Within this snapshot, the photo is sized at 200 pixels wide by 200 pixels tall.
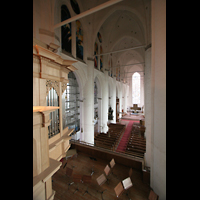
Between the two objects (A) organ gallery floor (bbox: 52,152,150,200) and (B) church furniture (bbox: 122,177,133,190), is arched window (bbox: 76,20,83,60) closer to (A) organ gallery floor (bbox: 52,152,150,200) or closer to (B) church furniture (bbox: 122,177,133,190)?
(A) organ gallery floor (bbox: 52,152,150,200)

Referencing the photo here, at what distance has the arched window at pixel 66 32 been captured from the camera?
6.68 m

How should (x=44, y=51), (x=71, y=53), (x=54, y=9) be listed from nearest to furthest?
(x=44, y=51) < (x=54, y=9) < (x=71, y=53)

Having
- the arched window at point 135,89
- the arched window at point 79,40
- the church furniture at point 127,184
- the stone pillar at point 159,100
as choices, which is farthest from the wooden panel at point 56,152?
the arched window at point 135,89

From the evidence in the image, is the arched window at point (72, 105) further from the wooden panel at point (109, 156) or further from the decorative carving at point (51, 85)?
the decorative carving at point (51, 85)

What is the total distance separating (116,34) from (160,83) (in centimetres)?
1236

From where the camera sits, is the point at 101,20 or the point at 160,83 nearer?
the point at 160,83

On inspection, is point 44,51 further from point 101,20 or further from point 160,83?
point 101,20

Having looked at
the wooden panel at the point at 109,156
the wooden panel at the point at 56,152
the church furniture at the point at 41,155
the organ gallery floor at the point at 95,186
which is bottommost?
the organ gallery floor at the point at 95,186

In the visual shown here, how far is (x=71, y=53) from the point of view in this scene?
764 centimetres

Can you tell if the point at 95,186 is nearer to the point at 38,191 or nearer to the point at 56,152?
the point at 56,152

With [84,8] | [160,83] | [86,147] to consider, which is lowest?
[86,147]

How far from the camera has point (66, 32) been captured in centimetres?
705

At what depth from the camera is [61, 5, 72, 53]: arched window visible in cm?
668

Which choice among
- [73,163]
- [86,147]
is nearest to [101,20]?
[86,147]
